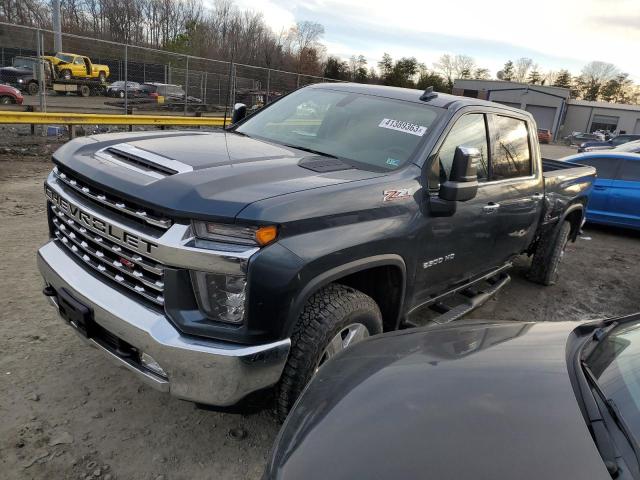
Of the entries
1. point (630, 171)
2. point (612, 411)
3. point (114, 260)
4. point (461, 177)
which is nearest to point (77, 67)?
point (630, 171)

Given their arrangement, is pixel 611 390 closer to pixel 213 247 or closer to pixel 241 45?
pixel 213 247

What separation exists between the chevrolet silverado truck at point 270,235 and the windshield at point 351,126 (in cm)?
1

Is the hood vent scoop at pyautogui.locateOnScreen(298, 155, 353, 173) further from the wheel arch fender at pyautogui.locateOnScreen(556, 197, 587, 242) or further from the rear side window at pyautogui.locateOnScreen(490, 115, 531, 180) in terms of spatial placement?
the wheel arch fender at pyautogui.locateOnScreen(556, 197, 587, 242)

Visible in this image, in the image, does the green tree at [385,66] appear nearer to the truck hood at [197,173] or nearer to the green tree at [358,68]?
the green tree at [358,68]

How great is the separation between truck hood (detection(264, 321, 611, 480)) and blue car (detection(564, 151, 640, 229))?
8.25 meters

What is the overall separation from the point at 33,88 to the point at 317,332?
1297cm

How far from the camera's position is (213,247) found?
2.29m

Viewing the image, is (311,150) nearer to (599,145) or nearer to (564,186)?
(564,186)

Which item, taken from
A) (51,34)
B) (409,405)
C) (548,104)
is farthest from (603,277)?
(548,104)

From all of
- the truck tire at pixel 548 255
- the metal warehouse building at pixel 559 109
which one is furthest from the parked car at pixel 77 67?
the metal warehouse building at pixel 559 109

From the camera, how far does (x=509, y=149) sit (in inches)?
173

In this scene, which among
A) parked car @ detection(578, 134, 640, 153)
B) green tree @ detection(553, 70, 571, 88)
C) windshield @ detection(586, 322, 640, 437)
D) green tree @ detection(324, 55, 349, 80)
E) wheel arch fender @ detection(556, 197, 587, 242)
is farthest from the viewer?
green tree @ detection(553, 70, 571, 88)

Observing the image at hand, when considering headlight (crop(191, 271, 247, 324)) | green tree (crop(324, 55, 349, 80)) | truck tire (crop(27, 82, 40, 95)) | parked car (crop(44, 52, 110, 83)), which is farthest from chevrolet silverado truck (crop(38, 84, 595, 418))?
green tree (crop(324, 55, 349, 80))

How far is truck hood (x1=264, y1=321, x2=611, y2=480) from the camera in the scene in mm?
1435
